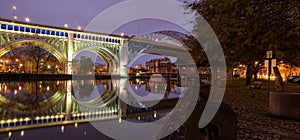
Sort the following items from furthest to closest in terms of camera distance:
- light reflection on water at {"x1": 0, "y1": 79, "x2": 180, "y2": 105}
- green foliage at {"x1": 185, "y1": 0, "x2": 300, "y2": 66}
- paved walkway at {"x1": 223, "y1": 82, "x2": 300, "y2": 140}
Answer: light reflection on water at {"x1": 0, "y1": 79, "x2": 180, "y2": 105}
green foliage at {"x1": 185, "y1": 0, "x2": 300, "y2": 66}
paved walkway at {"x1": 223, "y1": 82, "x2": 300, "y2": 140}

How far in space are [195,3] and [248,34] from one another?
441 centimetres

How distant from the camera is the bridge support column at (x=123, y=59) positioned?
6356cm

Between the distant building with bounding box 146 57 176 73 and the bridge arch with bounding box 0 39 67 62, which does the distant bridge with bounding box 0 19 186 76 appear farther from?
the distant building with bounding box 146 57 176 73

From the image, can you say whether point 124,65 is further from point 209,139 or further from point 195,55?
point 209,139

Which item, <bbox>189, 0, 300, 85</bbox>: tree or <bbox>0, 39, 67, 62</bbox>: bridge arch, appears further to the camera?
<bbox>0, 39, 67, 62</bbox>: bridge arch

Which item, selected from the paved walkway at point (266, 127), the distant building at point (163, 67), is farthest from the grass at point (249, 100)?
the distant building at point (163, 67)

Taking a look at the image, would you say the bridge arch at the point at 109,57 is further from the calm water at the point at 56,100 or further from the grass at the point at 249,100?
the grass at the point at 249,100

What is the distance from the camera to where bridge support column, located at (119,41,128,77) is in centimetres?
6356

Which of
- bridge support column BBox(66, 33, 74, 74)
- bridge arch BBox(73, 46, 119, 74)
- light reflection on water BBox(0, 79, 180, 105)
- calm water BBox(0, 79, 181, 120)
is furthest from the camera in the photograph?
bridge arch BBox(73, 46, 119, 74)

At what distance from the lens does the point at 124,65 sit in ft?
213

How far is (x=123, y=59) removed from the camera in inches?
2542

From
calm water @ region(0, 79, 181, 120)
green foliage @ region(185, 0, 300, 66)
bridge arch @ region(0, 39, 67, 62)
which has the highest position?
bridge arch @ region(0, 39, 67, 62)

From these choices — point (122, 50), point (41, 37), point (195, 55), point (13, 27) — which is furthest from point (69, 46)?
point (195, 55)

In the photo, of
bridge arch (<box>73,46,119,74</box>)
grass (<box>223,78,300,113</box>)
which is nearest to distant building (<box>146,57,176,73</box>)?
bridge arch (<box>73,46,119,74</box>)
